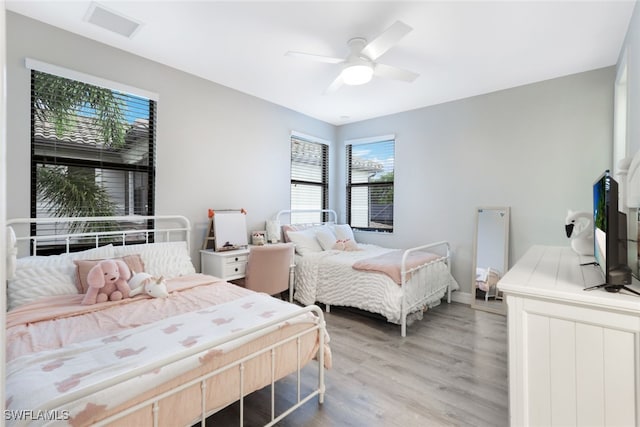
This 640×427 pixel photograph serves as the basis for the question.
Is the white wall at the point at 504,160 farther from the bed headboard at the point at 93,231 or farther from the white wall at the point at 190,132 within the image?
the bed headboard at the point at 93,231

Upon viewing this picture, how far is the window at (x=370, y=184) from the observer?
4.56m

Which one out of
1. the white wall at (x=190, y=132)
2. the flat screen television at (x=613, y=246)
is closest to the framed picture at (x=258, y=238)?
the white wall at (x=190, y=132)

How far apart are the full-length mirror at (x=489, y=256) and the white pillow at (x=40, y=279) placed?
12.7ft

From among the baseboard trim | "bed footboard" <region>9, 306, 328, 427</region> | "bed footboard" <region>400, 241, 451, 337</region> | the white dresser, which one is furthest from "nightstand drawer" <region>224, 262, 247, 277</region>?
the baseboard trim

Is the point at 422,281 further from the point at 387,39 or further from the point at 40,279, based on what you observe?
the point at 40,279

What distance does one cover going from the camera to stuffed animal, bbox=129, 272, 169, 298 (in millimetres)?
2129

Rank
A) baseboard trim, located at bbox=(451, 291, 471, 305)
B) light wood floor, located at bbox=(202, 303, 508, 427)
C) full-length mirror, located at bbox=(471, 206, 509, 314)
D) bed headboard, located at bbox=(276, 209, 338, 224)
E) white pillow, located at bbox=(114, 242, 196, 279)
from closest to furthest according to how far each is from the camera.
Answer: light wood floor, located at bbox=(202, 303, 508, 427)
white pillow, located at bbox=(114, 242, 196, 279)
full-length mirror, located at bbox=(471, 206, 509, 314)
baseboard trim, located at bbox=(451, 291, 471, 305)
bed headboard, located at bbox=(276, 209, 338, 224)

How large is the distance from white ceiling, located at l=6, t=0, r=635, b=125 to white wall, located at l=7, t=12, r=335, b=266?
5.6 inches

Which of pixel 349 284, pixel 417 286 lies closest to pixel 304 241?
pixel 349 284

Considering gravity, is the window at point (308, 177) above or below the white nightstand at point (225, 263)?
above

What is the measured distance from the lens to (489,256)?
3604 millimetres

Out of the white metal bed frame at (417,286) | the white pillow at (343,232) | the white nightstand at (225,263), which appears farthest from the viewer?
the white pillow at (343,232)

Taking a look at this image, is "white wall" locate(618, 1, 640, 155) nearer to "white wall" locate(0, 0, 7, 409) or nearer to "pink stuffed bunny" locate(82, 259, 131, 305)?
"white wall" locate(0, 0, 7, 409)

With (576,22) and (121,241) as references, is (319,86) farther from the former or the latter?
(121,241)
